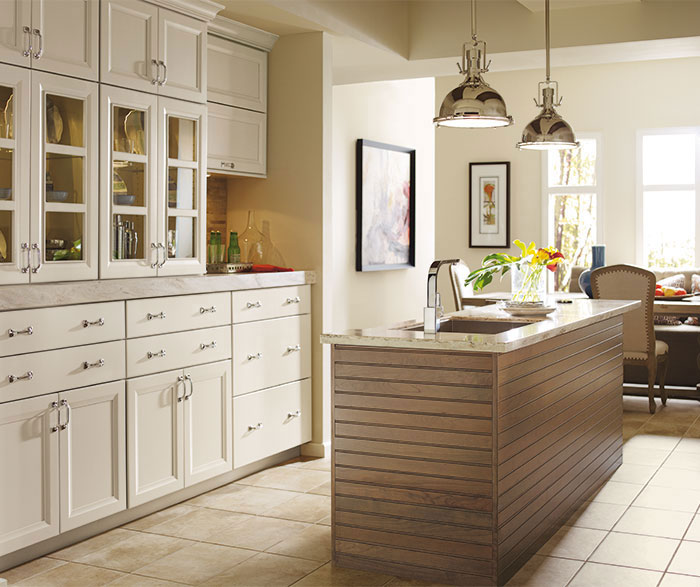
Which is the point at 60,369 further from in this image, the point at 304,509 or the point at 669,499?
the point at 669,499

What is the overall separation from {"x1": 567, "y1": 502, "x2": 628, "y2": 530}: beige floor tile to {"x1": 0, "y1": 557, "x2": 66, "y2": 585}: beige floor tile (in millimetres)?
2142

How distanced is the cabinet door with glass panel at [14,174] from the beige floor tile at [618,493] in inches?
111

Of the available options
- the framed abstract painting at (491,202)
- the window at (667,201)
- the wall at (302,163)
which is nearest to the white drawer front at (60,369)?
the wall at (302,163)

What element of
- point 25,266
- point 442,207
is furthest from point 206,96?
point 442,207

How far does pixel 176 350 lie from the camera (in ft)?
12.9

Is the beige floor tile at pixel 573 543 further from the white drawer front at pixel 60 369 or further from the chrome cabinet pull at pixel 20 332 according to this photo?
the chrome cabinet pull at pixel 20 332

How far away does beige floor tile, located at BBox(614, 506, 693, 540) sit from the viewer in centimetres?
365

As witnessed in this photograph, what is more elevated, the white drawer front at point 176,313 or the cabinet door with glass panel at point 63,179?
the cabinet door with glass panel at point 63,179

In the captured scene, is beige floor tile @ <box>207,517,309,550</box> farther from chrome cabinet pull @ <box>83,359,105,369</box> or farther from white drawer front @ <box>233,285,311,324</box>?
white drawer front @ <box>233,285,311,324</box>

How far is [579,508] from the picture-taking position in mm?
3998

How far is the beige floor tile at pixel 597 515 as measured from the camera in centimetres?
376

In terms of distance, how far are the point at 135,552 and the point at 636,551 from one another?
1.98 meters

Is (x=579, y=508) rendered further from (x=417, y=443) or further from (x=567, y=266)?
(x=567, y=266)

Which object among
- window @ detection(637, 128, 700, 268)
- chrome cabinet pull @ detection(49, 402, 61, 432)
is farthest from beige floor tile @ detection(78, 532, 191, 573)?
window @ detection(637, 128, 700, 268)
